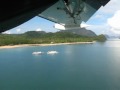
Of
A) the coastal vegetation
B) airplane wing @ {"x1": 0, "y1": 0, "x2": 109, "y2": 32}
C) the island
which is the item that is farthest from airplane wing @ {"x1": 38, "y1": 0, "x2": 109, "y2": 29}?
the coastal vegetation

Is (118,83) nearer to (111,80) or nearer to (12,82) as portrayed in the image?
(111,80)

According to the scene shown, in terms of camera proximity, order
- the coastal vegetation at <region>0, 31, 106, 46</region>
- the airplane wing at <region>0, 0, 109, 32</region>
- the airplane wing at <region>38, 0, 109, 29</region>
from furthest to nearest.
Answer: the coastal vegetation at <region>0, 31, 106, 46</region>
the airplane wing at <region>38, 0, 109, 29</region>
the airplane wing at <region>0, 0, 109, 32</region>

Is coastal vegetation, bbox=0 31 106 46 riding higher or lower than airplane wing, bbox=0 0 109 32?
lower

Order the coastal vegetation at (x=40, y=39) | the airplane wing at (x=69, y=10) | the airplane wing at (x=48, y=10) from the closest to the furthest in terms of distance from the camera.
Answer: the airplane wing at (x=48, y=10) → the airplane wing at (x=69, y=10) → the coastal vegetation at (x=40, y=39)

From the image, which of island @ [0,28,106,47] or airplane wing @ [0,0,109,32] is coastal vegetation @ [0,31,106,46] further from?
airplane wing @ [0,0,109,32]

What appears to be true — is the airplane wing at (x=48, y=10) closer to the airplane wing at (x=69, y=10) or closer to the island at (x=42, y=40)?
the airplane wing at (x=69, y=10)

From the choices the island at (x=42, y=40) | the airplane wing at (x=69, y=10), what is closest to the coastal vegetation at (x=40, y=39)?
the island at (x=42, y=40)

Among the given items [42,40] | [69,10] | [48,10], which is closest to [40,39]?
[42,40]
